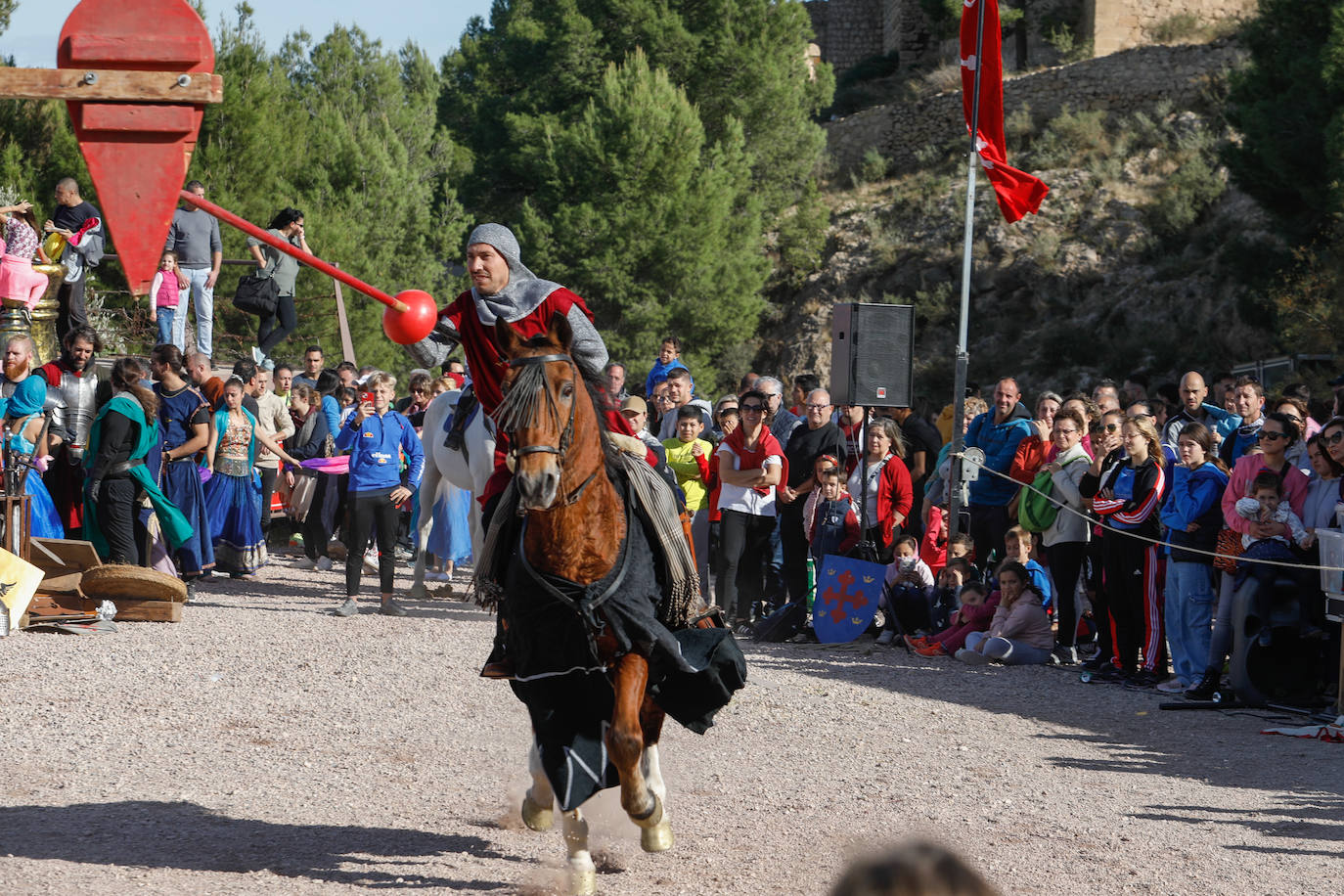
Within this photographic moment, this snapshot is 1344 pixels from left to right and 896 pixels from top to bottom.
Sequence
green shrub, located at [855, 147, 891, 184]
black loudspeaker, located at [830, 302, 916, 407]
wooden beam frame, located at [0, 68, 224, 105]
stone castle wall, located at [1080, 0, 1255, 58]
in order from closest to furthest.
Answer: wooden beam frame, located at [0, 68, 224, 105], black loudspeaker, located at [830, 302, 916, 407], stone castle wall, located at [1080, 0, 1255, 58], green shrub, located at [855, 147, 891, 184]

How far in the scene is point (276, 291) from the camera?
60.3 feet

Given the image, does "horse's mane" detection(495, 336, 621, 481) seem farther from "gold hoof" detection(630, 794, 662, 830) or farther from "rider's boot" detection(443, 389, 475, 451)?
"rider's boot" detection(443, 389, 475, 451)

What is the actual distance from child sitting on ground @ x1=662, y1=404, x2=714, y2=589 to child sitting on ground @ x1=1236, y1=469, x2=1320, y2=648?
185 inches

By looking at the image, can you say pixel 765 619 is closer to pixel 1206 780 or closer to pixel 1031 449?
pixel 1031 449

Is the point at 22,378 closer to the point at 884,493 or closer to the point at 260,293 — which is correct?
the point at 260,293

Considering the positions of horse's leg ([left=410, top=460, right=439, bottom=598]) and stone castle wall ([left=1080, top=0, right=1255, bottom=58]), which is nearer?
horse's leg ([left=410, top=460, right=439, bottom=598])

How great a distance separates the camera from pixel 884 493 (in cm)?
1258

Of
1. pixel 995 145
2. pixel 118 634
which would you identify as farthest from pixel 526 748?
pixel 995 145

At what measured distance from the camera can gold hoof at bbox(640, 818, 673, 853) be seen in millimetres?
5598

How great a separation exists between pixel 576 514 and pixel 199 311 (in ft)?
44.0

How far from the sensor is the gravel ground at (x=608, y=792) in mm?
5684

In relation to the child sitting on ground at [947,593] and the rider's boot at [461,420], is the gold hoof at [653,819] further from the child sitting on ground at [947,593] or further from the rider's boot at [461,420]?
the child sitting on ground at [947,593]

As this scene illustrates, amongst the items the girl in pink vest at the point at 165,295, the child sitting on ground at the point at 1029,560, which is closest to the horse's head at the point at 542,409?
the child sitting on ground at the point at 1029,560

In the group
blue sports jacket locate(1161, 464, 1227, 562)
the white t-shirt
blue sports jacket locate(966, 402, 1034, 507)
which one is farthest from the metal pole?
blue sports jacket locate(966, 402, 1034, 507)
